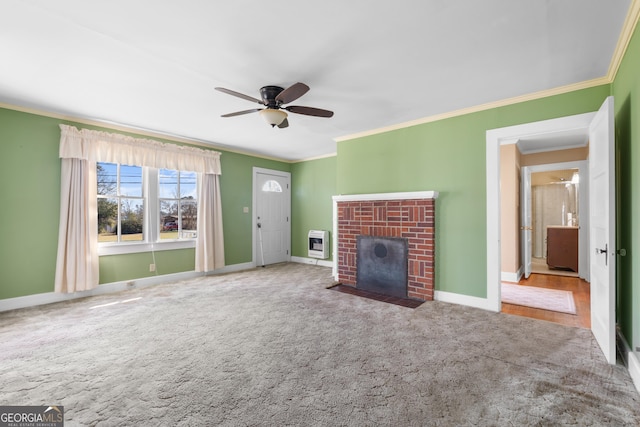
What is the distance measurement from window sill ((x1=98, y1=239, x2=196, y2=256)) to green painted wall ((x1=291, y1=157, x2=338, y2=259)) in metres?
2.41

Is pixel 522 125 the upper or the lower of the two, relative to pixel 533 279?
upper


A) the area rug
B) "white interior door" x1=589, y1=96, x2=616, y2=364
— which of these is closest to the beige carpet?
"white interior door" x1=589, y1=96, x2=616, y2=364

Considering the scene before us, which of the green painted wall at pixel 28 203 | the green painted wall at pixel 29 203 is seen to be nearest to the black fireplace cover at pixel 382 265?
the green painted wall at pixel 29 203

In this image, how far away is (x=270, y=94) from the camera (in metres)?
2.83

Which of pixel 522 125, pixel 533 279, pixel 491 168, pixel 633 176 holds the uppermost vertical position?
pixel 522 125

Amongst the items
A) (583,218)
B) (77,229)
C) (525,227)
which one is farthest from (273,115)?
(583,218)

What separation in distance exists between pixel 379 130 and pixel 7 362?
469cm

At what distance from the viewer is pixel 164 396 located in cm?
177

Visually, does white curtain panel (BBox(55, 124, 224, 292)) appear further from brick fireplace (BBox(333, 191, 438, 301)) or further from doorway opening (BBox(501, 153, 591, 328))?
doorway opening (BBox(501, 153, 591, 328))

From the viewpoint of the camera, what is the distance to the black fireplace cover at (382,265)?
3961 mm

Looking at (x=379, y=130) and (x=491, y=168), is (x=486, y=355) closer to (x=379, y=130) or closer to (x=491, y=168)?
(x=491, y=168)

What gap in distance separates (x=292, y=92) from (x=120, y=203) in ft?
11.3

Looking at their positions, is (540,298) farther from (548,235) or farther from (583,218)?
(548,235)

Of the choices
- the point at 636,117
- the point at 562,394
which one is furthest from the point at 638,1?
the point at 562,394
